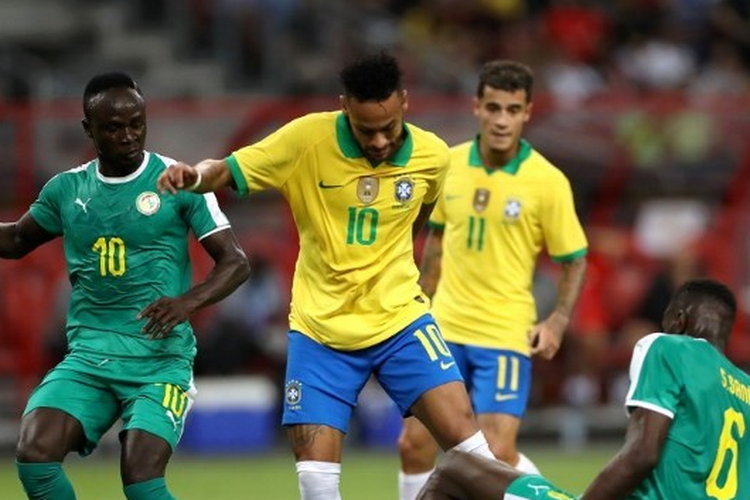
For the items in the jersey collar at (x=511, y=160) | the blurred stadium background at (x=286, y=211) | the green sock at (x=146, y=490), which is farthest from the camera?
the blurred stadium background at (x=286, y=211)

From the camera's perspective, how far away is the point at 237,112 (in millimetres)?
17984

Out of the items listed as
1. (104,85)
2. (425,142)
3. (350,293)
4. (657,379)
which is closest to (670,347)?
(657,379)

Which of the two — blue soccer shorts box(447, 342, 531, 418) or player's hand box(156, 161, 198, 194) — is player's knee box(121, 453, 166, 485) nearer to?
player's hand box(156, 161, 198, 194)

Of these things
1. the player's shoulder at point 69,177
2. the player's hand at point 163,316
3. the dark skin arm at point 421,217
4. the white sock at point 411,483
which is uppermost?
the player's shoulder at point 69,177

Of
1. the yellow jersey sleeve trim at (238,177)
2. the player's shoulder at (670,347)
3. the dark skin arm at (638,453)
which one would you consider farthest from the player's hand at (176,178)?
the dark skin arm at (638,453)

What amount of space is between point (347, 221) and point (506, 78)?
2187mm

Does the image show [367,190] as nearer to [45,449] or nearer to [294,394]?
[294,394]

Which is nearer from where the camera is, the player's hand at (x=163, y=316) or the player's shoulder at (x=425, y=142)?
the player's hand at (x=163, y=316)

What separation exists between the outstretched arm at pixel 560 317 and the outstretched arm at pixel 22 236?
2949mm

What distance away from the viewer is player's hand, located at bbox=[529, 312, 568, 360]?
10469mm

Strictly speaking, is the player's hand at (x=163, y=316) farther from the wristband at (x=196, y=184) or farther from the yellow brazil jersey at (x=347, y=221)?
the yellow brazil jersey at (x=347, y=221)

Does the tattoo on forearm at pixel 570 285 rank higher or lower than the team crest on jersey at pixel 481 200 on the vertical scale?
lower

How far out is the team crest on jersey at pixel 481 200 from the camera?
10828 millimetres

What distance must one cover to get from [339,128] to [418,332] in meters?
1.09
